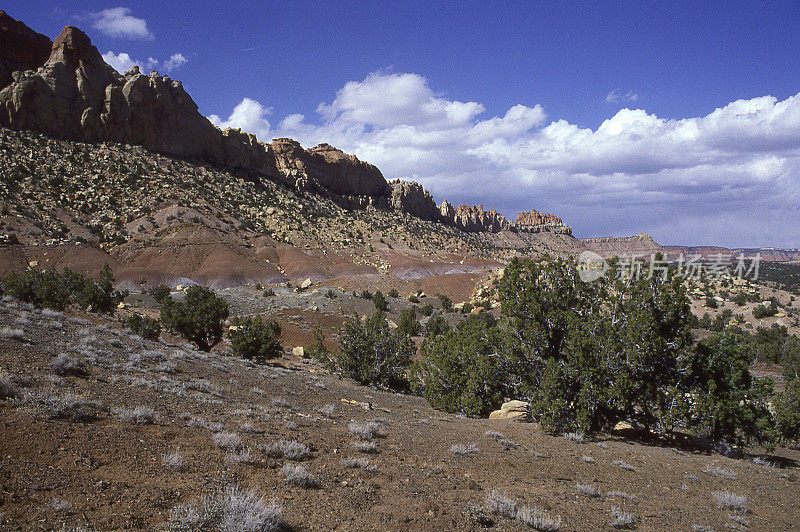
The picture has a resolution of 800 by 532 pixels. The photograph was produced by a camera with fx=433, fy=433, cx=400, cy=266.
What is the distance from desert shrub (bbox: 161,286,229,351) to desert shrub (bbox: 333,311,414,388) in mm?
6339

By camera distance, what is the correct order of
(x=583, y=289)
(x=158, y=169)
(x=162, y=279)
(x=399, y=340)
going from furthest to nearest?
(x=158, y=169), (x=162, y=279), (x=399, y=340), (x=583, y=289)

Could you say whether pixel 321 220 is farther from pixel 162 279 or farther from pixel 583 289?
pixel 583 289

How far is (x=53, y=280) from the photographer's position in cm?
2256

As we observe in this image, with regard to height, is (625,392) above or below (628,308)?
below

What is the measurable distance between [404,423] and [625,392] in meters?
5.34

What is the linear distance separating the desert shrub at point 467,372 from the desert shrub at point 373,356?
8.13 feet

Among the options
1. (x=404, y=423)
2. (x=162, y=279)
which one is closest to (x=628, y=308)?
(x=404, y=423)

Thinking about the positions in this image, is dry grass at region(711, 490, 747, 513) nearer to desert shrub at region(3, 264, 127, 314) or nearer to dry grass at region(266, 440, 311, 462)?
dry grass at region(266, 440, 311, 462)

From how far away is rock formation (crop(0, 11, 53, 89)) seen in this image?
57.4 meters

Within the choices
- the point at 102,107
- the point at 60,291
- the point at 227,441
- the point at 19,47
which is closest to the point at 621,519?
the point at 227,441

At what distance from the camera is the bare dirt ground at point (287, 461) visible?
4477mm

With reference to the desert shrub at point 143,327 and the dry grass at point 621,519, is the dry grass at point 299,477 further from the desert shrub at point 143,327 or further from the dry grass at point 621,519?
the desert shrub at point 143,327

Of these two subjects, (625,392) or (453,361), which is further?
(453,361)

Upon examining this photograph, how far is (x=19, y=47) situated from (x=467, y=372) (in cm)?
7795
